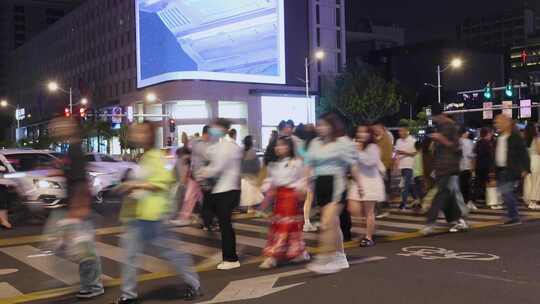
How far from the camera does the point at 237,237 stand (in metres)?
10.6

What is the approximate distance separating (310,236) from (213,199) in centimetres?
319

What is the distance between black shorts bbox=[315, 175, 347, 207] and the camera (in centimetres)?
741

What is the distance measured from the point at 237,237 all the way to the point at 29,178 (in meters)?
5.91

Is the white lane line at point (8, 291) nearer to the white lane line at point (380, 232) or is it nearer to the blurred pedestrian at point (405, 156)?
the white lane line at point (380, 232)

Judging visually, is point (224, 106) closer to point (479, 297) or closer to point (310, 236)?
point (310, 236)

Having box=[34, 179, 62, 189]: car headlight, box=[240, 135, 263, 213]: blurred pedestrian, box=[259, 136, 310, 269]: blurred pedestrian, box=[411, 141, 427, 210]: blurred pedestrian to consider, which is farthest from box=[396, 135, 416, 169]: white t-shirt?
box=[34, 179, 62, 189]: car headlight

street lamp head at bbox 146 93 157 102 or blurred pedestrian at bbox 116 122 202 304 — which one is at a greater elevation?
street lamp head at bbox 146 93 157 102

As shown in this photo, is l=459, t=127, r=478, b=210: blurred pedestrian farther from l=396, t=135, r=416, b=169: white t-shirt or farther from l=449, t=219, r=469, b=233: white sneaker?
l=449, t=219, r=469, b=233: white sneaker

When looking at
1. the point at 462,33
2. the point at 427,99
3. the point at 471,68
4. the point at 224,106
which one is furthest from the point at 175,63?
the point at 462,33

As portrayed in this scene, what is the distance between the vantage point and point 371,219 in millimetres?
9250

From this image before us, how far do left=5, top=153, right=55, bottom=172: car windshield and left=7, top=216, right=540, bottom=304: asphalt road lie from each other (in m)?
8.36

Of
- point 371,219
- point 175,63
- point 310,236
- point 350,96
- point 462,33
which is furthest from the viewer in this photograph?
point 462,33

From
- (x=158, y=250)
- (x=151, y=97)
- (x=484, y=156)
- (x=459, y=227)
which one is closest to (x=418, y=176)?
(x=484, y=156)

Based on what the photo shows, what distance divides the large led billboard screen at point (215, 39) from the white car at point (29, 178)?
49243 millimetres
